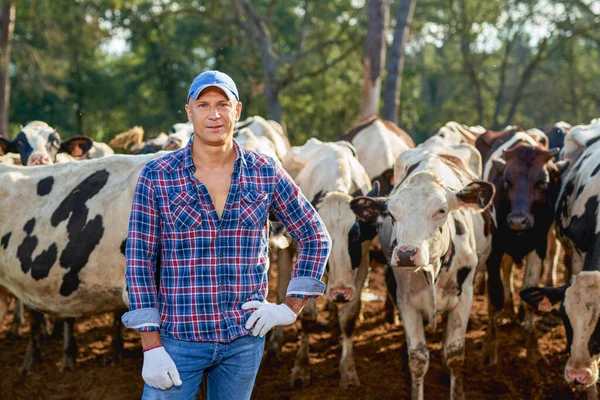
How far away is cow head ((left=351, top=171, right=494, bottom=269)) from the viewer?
4500 mm

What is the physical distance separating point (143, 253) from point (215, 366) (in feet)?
1.93

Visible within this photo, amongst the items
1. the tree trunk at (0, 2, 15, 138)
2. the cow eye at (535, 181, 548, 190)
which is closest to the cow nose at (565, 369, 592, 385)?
the cow eye at (535, 181, 548, 190)

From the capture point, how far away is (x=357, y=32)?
20922mm

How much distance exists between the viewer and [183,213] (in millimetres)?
2752

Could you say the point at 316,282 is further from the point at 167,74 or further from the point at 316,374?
the point at 167,74

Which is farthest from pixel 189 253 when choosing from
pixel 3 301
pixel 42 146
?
pixel 42 146

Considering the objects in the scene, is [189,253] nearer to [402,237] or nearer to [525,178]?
[402,237]

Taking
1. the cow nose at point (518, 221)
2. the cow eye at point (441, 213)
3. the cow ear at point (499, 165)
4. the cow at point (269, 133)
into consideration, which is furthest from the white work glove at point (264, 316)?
the cow at point (269, 133)

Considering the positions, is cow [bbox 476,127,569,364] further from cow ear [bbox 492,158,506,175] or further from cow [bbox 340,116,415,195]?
cow [bbox 340,116,415,195]

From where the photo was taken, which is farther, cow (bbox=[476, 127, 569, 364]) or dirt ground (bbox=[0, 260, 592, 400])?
cow (bbox=[476, 127, 569, 364])

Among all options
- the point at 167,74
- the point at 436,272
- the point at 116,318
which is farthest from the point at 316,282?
the point at 167,74

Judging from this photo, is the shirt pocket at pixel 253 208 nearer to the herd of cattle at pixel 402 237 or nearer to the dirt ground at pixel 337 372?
the herd of cattle at pixel 402 237

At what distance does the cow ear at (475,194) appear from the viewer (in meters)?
4.88

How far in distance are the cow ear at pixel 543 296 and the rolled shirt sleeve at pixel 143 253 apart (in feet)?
9.90
